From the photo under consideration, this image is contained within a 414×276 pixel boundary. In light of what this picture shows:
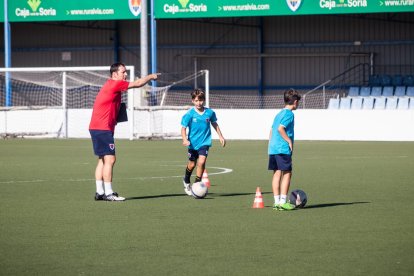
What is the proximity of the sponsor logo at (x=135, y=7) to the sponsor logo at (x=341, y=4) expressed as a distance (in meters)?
7.07

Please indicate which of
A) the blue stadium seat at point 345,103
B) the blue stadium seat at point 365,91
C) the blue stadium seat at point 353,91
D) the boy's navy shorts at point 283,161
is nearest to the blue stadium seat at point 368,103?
the blue stadium seat at point 345,103

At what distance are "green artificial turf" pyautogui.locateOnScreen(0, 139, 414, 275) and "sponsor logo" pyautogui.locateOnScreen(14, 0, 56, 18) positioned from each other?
22.2 meters

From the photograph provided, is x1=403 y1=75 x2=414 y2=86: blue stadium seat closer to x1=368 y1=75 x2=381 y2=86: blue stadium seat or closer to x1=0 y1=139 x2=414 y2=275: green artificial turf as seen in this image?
x1=368 y1=75 x2=381 y2=86: blue stadium seat

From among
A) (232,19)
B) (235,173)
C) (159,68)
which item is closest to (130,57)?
(159,68)

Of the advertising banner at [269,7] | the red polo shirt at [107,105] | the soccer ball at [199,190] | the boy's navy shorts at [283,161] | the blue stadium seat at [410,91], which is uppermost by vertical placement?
the advertising banner at [269,7]

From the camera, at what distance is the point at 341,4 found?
3991cm

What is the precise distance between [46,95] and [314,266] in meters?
36.5

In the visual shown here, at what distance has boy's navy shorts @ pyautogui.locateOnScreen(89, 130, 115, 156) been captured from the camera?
→ 14.3m

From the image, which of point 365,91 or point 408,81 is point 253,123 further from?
point 408,81

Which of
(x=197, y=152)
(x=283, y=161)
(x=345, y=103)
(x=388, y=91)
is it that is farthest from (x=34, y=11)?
(x=283, y=161)

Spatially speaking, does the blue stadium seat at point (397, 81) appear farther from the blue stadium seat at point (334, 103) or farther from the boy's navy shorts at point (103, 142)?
the boy's navy shorts at point (103, 142)

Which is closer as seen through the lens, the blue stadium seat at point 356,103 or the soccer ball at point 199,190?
the soccer ball at point 199,190

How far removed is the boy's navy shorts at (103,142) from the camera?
565 inches

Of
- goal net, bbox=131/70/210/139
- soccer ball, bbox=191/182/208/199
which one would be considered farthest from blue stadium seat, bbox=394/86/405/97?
soccer ball, bbox=191/182/208/199
